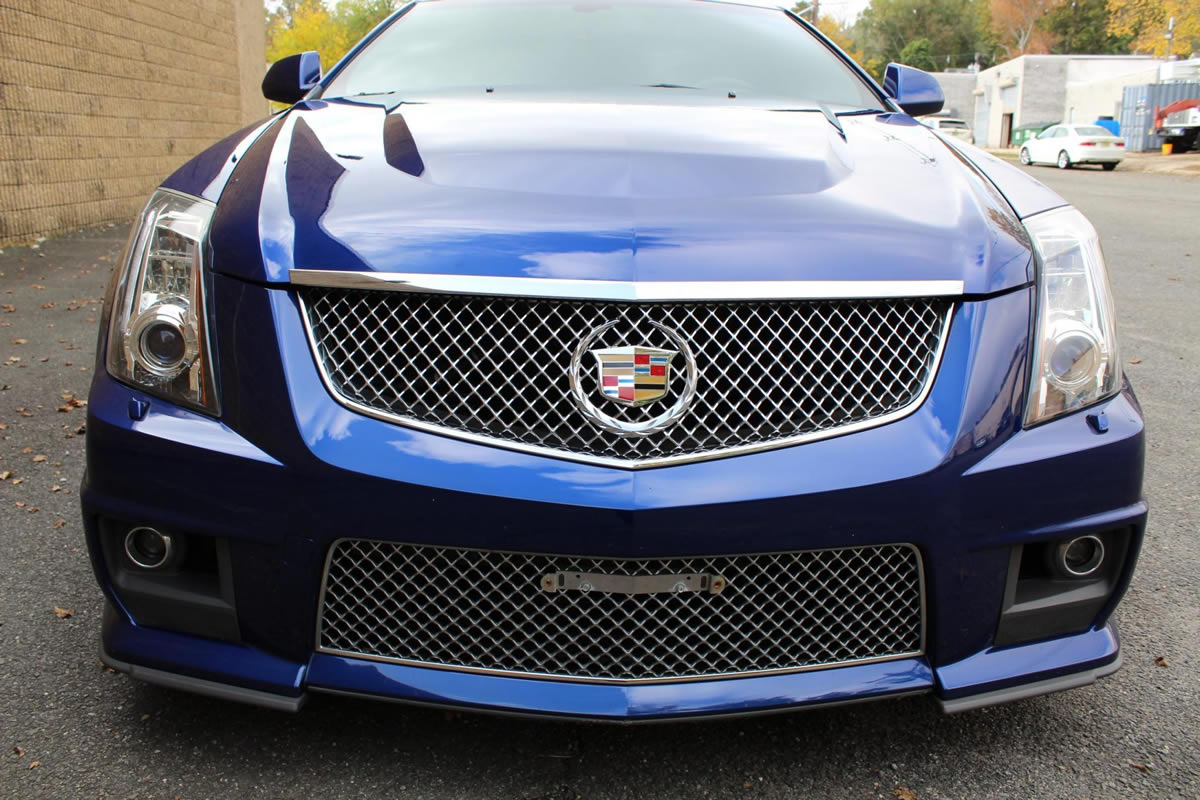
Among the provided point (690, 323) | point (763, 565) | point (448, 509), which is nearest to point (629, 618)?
point (763, 565)

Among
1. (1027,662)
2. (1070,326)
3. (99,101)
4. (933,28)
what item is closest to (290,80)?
(1070,326)

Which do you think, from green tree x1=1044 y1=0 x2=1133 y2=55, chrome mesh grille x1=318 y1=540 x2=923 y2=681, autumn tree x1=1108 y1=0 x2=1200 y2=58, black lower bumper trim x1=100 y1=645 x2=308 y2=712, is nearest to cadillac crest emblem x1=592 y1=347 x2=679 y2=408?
chrome mesh grille x1=318 y1=540 x2=923 y2=681

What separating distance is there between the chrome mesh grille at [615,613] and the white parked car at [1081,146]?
3142cm

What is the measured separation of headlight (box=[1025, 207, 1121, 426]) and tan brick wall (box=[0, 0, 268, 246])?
883cm

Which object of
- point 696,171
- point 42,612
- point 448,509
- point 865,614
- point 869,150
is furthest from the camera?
point 42,612

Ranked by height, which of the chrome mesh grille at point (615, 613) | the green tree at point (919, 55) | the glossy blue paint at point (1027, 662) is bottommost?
the glossy blue paint at point (1027, 662)

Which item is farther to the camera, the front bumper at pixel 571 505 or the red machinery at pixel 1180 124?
the red machinery at pixel 1180 124

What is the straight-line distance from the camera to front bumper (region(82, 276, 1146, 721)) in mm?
1713

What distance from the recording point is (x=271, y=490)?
5.76ft

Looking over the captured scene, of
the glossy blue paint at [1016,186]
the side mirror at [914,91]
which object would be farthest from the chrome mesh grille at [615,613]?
the side mirror at [914,91]

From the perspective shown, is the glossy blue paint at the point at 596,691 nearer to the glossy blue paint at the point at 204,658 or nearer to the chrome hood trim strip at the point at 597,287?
the glossy blue paint at the point at 204,658

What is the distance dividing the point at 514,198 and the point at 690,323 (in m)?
0.41

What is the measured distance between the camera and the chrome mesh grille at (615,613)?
1.79 m

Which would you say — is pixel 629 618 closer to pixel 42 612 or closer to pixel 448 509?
pixel 448 509
